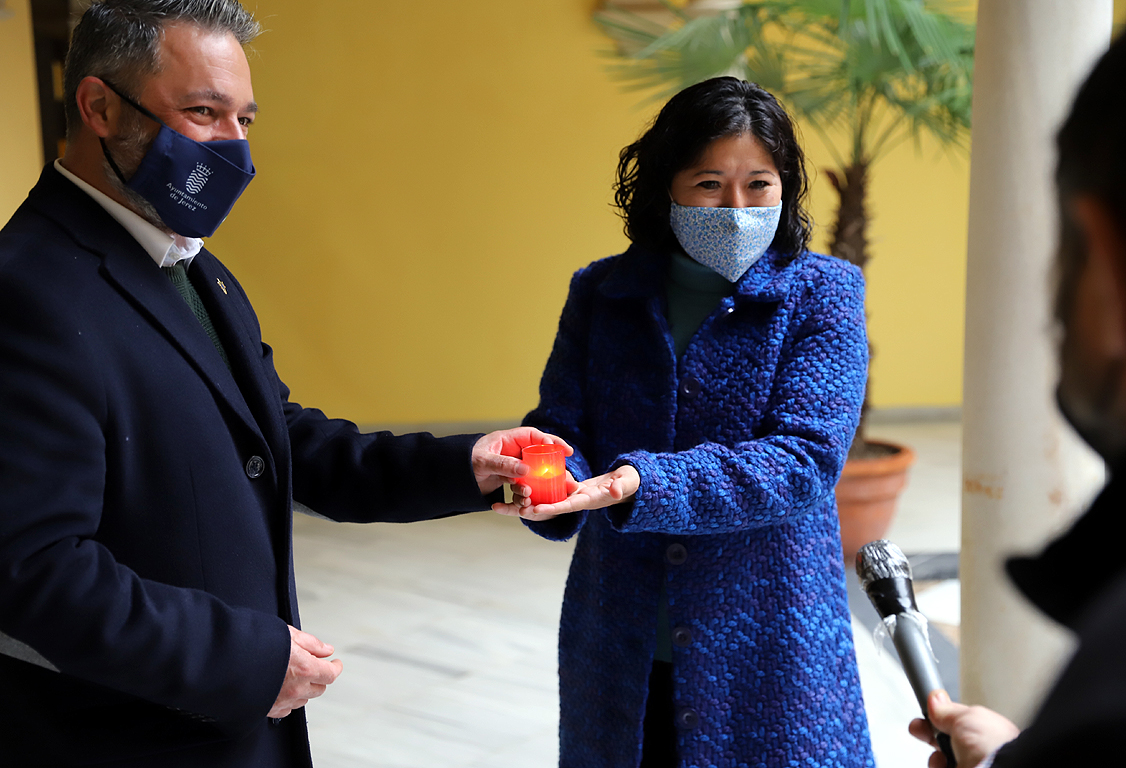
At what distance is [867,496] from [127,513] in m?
3.70

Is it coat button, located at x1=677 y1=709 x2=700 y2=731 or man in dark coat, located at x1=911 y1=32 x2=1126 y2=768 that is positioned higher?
man in dark coat, located at x1=911 y1=32 x2=1126 y2=768

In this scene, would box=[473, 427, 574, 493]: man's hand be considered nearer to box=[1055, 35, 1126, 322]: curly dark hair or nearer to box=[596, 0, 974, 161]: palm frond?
box=[1055, 35, 1126, 322]: curly dark hair

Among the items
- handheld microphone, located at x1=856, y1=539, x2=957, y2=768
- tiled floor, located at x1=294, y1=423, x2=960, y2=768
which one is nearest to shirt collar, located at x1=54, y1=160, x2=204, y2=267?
handheld microphone, located at x1=856, y1=539, x2=957, y2=768

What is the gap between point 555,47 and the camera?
6496 millimetres

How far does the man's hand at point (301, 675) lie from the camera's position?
1.29 m

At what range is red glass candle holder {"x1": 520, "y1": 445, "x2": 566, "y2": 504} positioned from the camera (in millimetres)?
1585

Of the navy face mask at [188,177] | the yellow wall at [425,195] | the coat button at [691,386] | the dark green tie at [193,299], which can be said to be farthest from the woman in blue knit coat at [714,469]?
the yellow wall at [425,195]

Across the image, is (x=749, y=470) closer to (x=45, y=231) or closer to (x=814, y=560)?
(x=814, y=560)

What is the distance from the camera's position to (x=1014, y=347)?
2.47 metres

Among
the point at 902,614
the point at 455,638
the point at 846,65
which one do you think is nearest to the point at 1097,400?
the point at 902,614

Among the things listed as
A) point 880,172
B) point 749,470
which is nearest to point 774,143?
point 749,470

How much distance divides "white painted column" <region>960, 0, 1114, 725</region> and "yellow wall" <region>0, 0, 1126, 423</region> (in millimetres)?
3888

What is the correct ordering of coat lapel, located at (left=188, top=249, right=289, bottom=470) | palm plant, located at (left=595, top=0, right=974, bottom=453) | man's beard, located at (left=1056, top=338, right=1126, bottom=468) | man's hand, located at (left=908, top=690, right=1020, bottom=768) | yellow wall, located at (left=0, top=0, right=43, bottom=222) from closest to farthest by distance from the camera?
man's beard, located at (left=1056, top=338, right=1126, bottom=468), man's hand, located at (left=908, top=690, right=1020, bottom=768), coat lapel, located at (left=188, top=249, right=289, bottom=470), palm plant, located at (left=595, top=0, right=974, bottom=453), yellow wall, located at (left=0, top=0, right=43, bottom=222)

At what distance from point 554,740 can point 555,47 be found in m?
4.58
